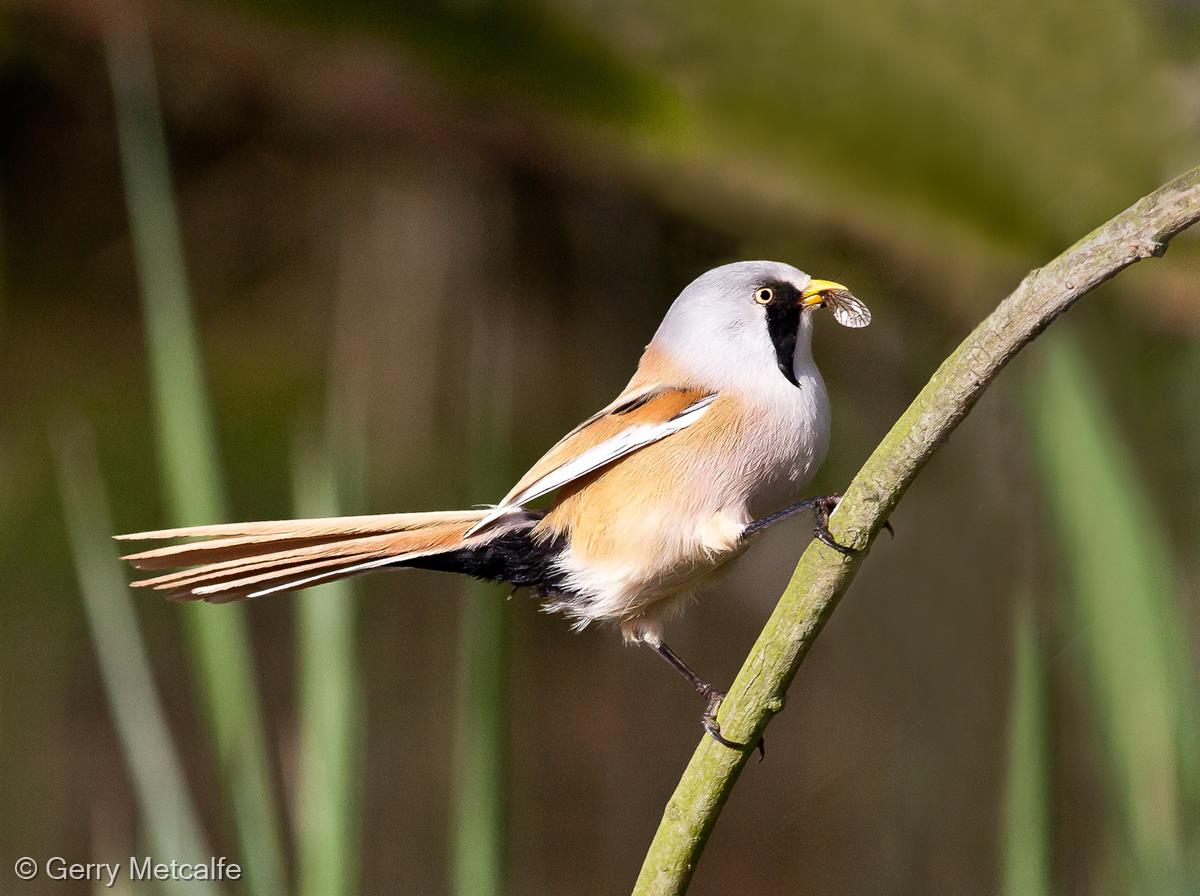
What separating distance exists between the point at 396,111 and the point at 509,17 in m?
0.50

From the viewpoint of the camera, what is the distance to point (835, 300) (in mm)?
1114

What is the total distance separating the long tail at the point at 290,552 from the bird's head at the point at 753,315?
0.30 m

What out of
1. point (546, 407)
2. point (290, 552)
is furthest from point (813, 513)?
point (546, 407)

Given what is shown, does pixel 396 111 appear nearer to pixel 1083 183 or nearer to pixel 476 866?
pixel 1083 183

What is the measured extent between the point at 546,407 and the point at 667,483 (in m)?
2.02

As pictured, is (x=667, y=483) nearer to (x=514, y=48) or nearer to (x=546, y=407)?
(x=514, y=48)

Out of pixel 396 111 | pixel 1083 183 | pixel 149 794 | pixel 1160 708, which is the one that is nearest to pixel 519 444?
pixel 396 111

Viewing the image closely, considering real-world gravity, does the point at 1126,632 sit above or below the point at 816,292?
below

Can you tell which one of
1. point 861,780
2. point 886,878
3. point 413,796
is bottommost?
point 886,878

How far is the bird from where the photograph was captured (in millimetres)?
1128

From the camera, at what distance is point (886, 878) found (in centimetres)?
180

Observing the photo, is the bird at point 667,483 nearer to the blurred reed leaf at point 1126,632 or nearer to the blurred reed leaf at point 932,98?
the blurred reed leaf at point 1126,632

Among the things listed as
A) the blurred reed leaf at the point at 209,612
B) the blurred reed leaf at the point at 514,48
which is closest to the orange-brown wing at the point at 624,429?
the blurred reed leaf at the point at 209,612

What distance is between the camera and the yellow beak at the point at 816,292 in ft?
3.66
